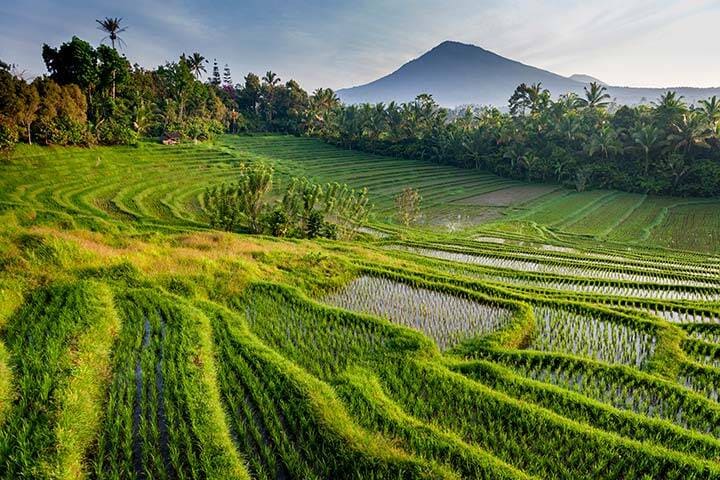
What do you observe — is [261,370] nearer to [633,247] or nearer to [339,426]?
[339,426]

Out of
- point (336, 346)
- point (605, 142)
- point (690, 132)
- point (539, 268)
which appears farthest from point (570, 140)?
point (336, 346)

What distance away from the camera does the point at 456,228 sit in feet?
82.7

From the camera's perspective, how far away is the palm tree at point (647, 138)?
3544 centimetres

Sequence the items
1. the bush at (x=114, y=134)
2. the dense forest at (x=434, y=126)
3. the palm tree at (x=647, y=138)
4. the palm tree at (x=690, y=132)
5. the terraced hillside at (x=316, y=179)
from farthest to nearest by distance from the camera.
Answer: the palm tree at (x=647, y=138)
the palm tree at (x=690, y=132)
the bush at (x=114, y=134)
the dense forest at (x=434, y=126)
the terraced hillside at (x=316, y=179)

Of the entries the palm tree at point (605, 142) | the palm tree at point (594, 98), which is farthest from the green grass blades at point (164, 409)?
the palm tree at point (594, 98)

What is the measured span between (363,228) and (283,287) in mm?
14478

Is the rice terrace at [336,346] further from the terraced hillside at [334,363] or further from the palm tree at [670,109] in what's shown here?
the palm tree at [670,109]

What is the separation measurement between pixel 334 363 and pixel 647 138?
3894 cm

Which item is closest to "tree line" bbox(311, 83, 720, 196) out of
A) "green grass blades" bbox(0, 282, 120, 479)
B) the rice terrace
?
the rice terrace

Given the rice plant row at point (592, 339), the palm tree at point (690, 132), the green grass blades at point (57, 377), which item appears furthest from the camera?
the palm tree at point (690, 132)

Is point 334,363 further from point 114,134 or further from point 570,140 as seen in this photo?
point 570,140

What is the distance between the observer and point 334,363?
695 centimetres

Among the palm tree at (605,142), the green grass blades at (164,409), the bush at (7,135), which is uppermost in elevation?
the palm tree at (605,142)

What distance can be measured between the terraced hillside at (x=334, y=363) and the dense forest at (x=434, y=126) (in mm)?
18929
